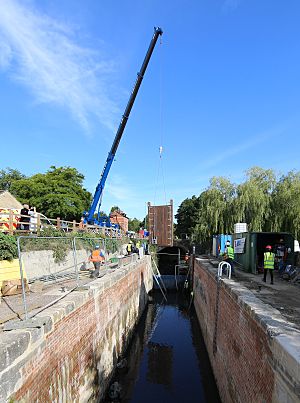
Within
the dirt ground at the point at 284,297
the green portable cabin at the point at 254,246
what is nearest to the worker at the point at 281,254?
the green portable cabin at the point at 254,246

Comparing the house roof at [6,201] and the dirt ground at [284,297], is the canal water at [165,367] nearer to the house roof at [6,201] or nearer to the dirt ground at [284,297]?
the dirt ground at [284,297]

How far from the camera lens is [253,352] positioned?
17.2 feet

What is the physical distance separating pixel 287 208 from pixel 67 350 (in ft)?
72.1

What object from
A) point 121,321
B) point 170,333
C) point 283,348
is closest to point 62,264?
point 121,321

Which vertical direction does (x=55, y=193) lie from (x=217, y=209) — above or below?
above

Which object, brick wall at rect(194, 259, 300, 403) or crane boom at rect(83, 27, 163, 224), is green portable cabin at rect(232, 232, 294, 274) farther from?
crane boom at rect(83, 27, 163, 224)

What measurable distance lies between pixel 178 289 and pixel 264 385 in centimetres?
2226

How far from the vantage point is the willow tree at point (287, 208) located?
23.4 meters

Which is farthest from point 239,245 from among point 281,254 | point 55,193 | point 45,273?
point 55,193

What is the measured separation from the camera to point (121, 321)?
11695mm

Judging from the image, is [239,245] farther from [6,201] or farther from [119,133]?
[6,201]

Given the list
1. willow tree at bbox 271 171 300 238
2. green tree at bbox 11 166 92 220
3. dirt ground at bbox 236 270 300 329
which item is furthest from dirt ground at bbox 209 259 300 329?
green tree at bbox 11 166 92 220

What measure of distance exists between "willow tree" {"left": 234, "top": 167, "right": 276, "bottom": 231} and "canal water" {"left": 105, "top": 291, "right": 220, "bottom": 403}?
10.8 meters

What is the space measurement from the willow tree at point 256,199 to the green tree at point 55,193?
18934mm
